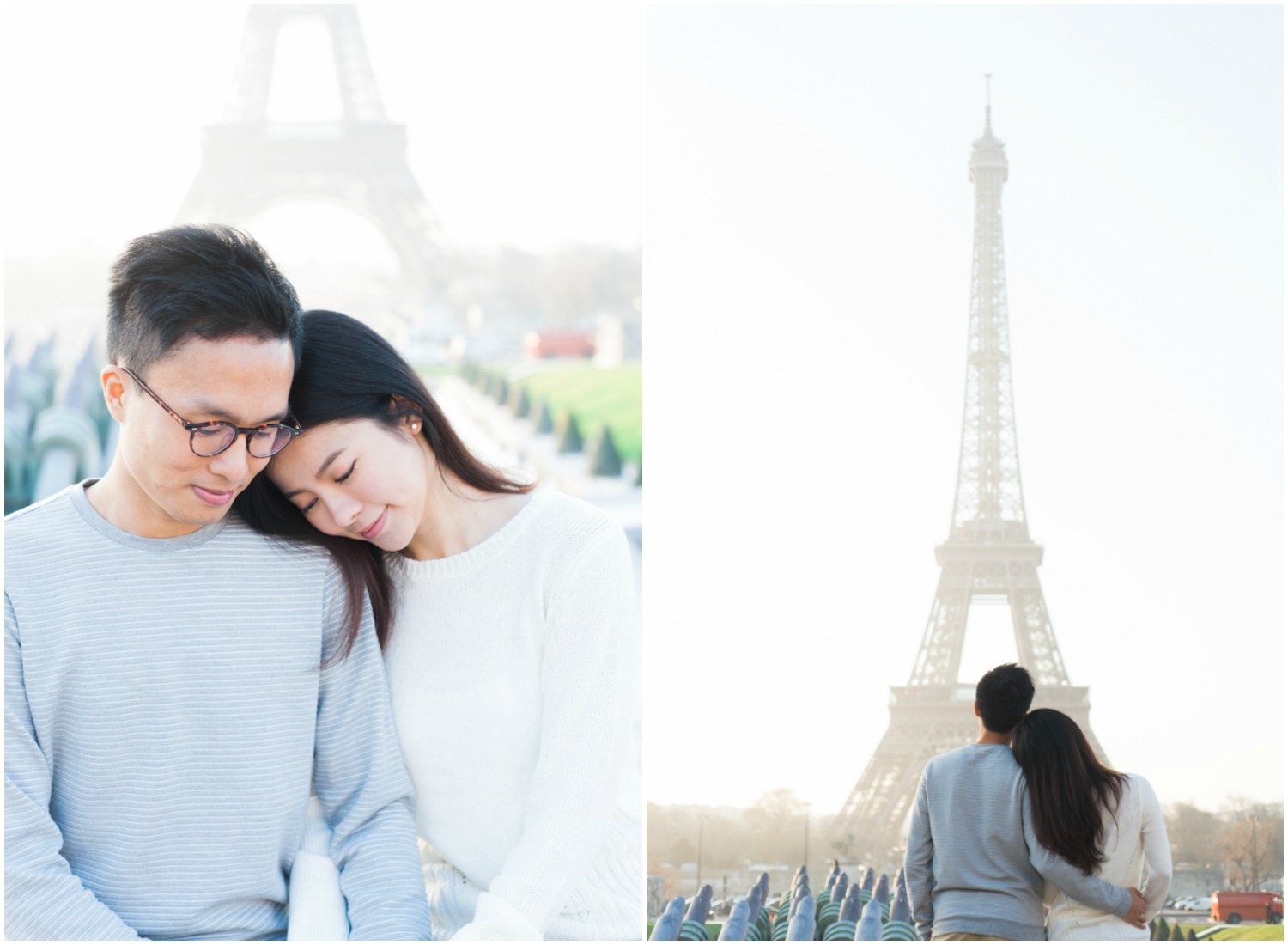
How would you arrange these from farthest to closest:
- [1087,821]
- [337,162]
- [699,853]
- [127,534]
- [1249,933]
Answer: [337,162]
[699,853]
[1249,933]
[1087,821]
[127,534]

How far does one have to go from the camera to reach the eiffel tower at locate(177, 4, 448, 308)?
3131 millimetres

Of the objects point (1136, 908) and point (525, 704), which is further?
point (1136, 908)

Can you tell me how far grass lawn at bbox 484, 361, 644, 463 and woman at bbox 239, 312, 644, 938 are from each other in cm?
171

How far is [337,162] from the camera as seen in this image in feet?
11.6

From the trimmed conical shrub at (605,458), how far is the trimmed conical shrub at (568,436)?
0.09 meters

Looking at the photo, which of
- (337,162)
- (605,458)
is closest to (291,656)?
(605,458)

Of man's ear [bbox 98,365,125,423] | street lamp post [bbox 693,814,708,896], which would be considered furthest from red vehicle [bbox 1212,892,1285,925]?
man's ear [bbox 98,365,125,423]

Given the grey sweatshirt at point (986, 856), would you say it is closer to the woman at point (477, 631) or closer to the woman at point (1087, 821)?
the woman at point (1087, 821)

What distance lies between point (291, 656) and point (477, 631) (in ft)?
0.76

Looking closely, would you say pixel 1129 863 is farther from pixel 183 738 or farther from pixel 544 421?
pixel 544 421

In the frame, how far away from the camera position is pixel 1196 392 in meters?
2.54

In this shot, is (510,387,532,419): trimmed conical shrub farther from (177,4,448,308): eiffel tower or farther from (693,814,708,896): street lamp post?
(693,814,708,896): street lamp post

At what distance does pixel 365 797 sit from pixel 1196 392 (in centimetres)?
198

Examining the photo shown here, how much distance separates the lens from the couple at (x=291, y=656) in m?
1.25
